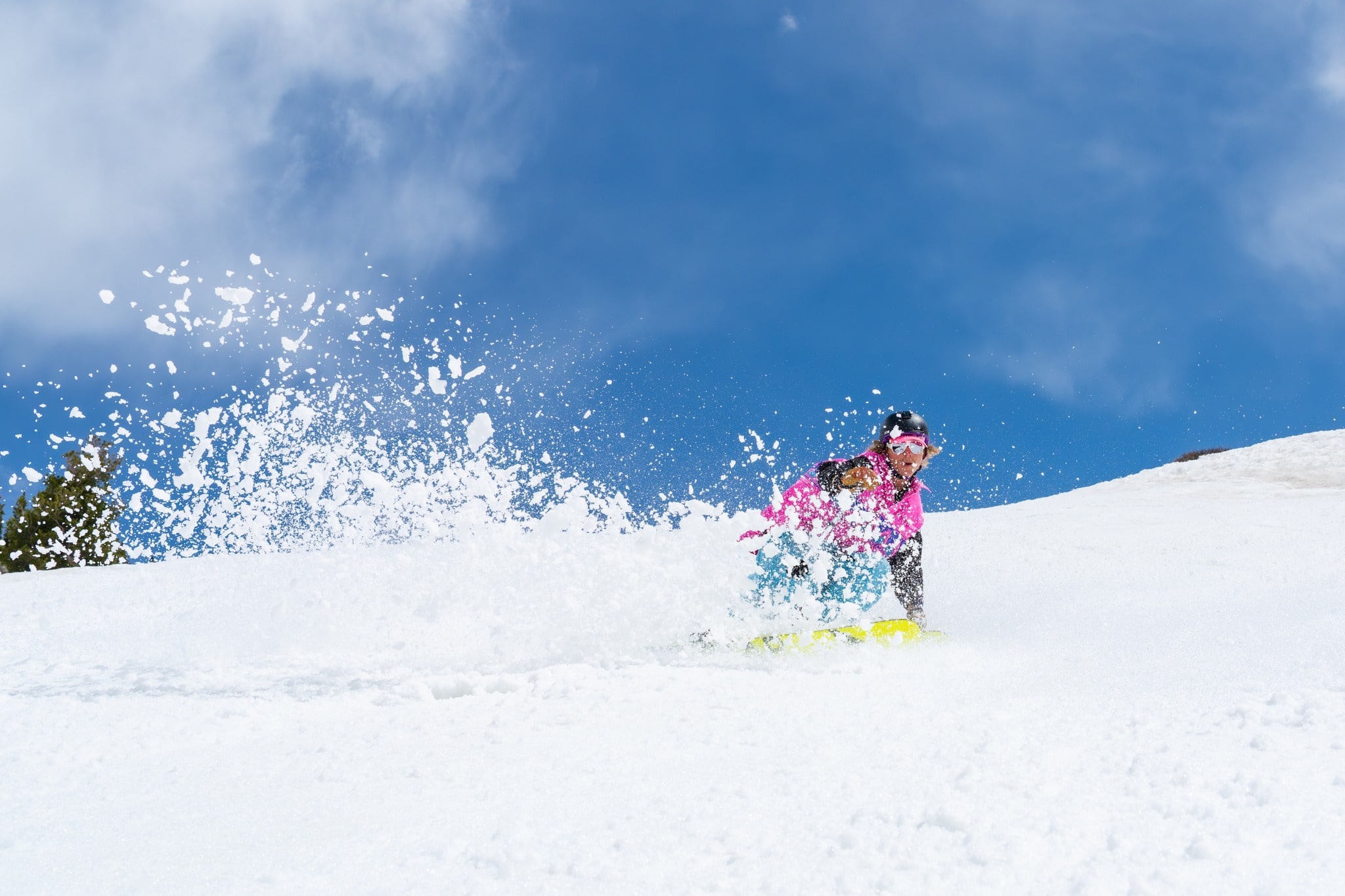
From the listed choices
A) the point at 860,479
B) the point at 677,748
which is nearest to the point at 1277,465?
the point at 860,479

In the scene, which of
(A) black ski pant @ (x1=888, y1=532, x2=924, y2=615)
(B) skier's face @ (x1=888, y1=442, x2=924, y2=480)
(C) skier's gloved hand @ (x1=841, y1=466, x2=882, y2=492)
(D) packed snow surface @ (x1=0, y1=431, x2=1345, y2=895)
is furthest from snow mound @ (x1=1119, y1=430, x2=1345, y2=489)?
(C) skier's gloved hand @ (x1=841, y1=466, x2=882, y2=492)

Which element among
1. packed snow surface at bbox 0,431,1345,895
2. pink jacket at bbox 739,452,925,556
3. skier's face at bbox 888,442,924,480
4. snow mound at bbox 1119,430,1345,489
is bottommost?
packed snow surface at bbox 0,431,1345,895

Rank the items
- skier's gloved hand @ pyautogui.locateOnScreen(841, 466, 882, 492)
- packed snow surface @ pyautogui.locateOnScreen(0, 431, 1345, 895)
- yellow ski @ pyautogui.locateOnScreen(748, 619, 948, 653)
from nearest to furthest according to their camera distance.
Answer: packed snow surface @ pyautogui.locateOnScreen(0, 431, 1345, 895) → yellow ski @ pyautogui.locateOnScreen(748, 619, 948, 653) → skier's gloved hand @ pyautogui.locateOnScreen(841, 466, 882, 492)

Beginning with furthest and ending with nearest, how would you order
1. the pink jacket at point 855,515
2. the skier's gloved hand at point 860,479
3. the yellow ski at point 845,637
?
1. the pink jacket at point 855,515
2. the skier's gloved hand at point 860,479
3. the yellow ski at point 845,637

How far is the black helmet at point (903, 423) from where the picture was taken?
549 centimetres

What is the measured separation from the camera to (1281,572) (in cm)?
671

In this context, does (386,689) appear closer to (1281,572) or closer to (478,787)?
(478,787)

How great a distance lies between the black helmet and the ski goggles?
4cm

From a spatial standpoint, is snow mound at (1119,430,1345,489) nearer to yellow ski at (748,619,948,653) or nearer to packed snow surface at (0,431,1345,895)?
packed snow surface at (0,431,1345,895)

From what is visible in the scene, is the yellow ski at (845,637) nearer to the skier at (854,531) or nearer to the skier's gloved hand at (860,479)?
the skier at (854,531)

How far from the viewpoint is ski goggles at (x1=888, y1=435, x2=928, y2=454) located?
18.0 feet

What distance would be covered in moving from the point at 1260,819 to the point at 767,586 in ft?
11.8

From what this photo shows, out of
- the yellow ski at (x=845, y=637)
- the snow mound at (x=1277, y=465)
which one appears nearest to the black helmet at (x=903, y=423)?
the yellow ski at (x=845, y=637)

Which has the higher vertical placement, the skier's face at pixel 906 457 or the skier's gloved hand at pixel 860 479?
the skier's face at pixel 906 457
